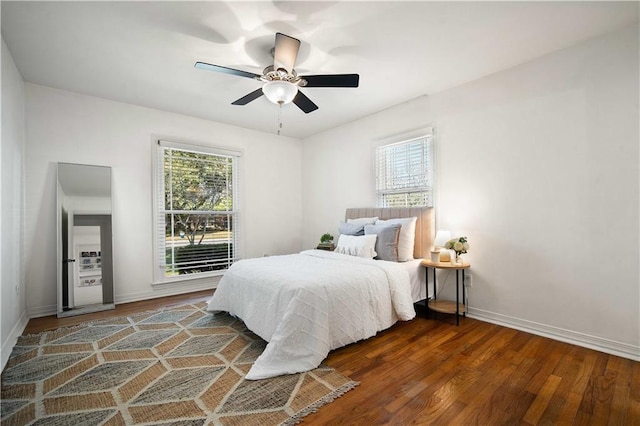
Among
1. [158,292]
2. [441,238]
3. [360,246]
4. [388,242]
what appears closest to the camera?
[441,238]

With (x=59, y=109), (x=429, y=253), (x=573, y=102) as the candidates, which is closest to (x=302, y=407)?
(x=429, y=253)

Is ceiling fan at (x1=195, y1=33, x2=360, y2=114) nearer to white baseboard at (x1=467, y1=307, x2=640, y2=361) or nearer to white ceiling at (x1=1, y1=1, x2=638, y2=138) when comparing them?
white ceiling at (x1=1, y1=1, x2=638, y2=138)

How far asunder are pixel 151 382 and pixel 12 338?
179 cm

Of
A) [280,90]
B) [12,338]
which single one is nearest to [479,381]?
[280,90]

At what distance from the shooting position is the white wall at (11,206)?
250cm

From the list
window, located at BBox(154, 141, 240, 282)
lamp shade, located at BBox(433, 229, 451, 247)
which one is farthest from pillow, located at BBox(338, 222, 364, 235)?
window, located at BBox(154, 141, 240, 282)

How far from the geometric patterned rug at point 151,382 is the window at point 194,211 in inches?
62.9

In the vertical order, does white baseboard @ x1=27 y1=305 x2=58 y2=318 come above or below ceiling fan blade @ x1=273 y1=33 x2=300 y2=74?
below

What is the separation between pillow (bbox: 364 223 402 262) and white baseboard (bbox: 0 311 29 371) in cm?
353

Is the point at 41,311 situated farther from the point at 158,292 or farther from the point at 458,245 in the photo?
the point at 458,245

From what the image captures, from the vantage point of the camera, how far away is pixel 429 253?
361 centimetres

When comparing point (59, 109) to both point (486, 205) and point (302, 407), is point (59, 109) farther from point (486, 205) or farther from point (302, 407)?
point (486, 205)

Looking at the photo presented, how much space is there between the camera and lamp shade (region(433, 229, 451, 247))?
329 centimetres

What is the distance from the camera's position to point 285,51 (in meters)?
2.36
